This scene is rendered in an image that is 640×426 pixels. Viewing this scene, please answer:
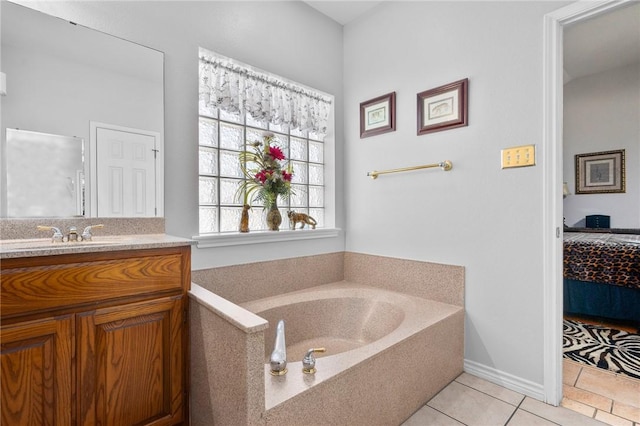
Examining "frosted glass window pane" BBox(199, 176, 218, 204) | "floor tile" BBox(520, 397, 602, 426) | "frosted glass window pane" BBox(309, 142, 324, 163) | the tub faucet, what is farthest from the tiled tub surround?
"frosted glass window pane" BBox(309, 142, 324, 163)

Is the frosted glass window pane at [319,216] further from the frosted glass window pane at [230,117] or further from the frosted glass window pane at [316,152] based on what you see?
the frosted glass window pane at [230,117]

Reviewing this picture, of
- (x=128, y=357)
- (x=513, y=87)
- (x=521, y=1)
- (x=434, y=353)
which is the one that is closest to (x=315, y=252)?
(x=434, y=353)

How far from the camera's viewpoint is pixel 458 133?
1981 millimetres

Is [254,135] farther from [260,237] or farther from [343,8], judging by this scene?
[343,8]

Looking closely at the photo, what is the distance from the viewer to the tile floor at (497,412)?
1.48 meters

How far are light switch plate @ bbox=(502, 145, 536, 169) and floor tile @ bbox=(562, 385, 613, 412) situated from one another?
49.6 inches

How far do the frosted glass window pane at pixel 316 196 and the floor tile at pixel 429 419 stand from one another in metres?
1.66

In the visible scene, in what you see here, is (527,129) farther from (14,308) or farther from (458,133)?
(14,308)

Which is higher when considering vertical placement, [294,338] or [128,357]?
[128,357]

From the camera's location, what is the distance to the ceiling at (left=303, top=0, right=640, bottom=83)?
246 centimetres

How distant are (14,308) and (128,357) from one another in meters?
0.40

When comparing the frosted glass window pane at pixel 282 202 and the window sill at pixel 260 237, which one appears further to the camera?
the frosted glass window pane at pixel 282 202

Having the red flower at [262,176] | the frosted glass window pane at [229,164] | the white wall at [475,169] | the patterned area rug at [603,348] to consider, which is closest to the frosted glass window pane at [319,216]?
the white wall at [475,169]

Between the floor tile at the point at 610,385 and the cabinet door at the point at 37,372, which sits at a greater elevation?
the cabinet door at the point at 37,372
